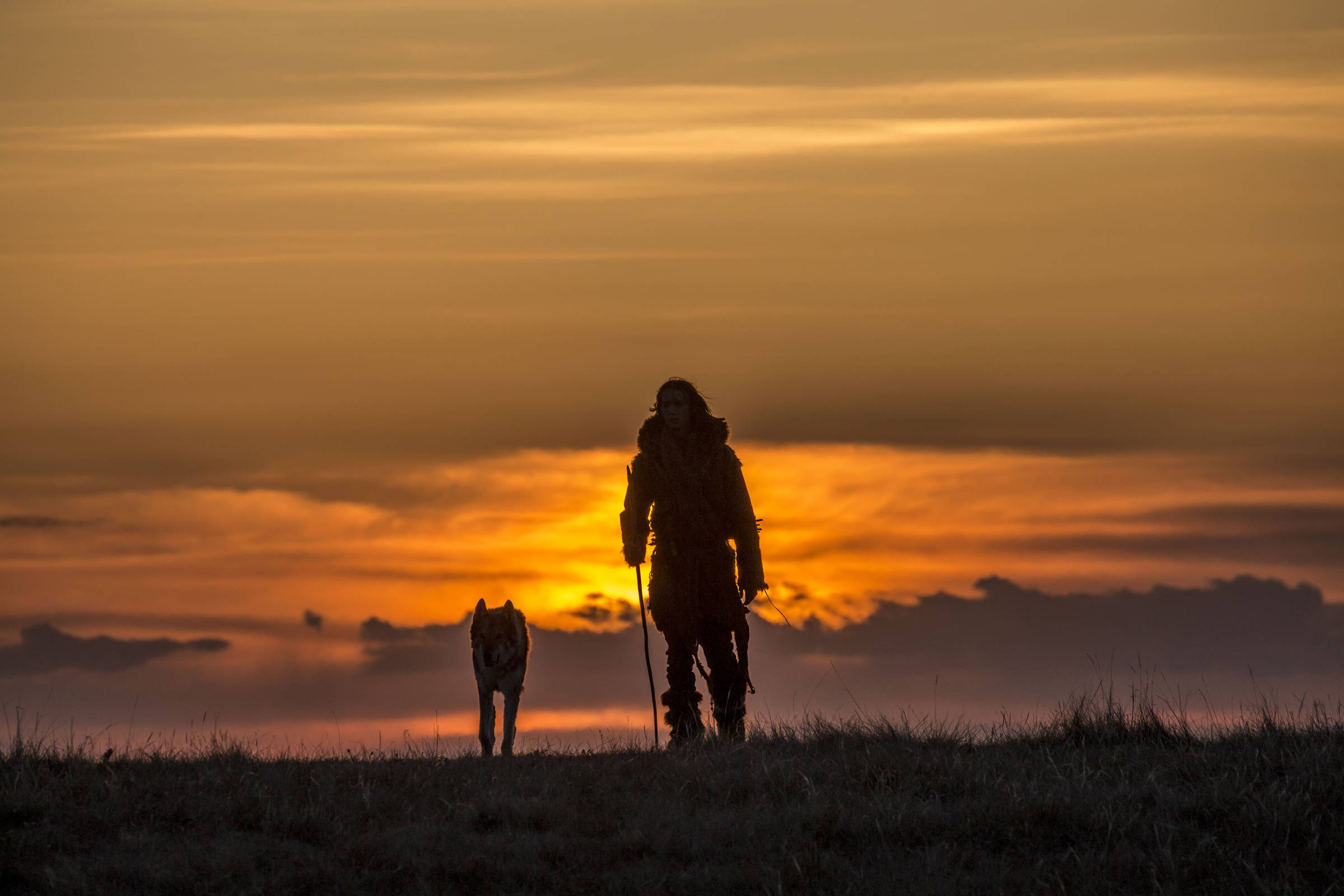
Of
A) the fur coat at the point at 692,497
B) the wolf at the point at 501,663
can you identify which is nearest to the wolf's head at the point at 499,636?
the wolf at the point at 501,663

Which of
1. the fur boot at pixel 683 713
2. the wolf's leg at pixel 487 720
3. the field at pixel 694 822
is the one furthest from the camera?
the wolf's leg at pixel 487 720

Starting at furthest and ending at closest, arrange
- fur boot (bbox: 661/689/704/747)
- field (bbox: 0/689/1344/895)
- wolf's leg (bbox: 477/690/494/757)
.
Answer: wolf's leg (bbox: 477/690/494/757)
fur boot (bbox: 661/689/704/747)
field (bbox: 0/689/1344/895)

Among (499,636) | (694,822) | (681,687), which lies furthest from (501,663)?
(694,822)

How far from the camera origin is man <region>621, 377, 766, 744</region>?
13172mm

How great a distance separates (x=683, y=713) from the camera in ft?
43.1

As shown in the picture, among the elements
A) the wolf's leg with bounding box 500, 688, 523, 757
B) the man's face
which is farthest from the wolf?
the man's face

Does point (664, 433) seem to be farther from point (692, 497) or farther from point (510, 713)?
point (510, 713)

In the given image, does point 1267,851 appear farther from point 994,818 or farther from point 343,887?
point 343,887

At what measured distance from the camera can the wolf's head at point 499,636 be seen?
15000 mm

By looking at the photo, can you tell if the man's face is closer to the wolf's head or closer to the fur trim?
the fur trim

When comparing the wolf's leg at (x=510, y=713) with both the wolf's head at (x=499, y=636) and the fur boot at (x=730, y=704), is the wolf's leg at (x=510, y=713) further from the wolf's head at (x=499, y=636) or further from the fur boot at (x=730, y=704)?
the fur boot at (x=730, y=704)

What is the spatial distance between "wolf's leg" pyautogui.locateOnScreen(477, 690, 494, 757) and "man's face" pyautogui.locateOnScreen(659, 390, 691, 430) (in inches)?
145

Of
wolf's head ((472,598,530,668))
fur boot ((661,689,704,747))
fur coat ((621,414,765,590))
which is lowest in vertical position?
fur boot ((661,689,704,747))

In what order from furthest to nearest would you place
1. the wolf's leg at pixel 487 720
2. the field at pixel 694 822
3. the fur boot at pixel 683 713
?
1. the wolf's leg at pixel 487 720
2. the fur boot at pixel 683 713
3. the field at pixel 694 822
